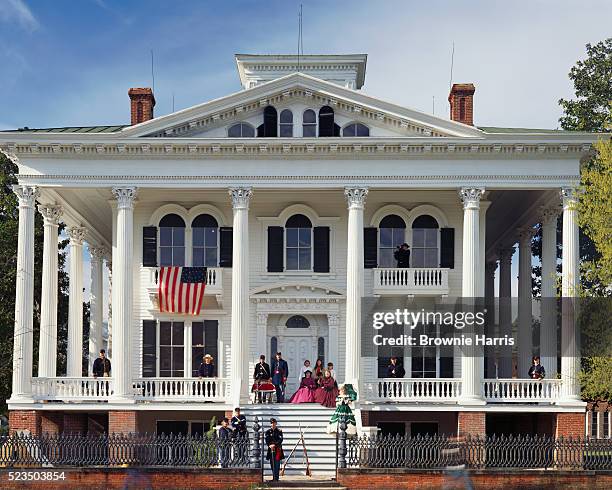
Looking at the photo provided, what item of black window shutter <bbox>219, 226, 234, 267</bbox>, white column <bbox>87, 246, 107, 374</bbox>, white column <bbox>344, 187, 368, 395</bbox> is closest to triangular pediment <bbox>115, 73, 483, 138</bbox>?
white column <bbox>344, 187, 368, 395</bbox>

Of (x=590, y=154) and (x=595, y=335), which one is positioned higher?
(x=590, y=154)

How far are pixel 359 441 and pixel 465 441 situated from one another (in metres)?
3.16

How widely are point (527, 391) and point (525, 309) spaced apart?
727 centimetres

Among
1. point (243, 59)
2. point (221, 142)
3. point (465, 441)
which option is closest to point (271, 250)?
point (221, 142)

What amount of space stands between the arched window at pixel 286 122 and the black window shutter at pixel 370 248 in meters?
5.15

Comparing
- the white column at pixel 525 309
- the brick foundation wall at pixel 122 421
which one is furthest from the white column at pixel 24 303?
the white column at pixel 525 309

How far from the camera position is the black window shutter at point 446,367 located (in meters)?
40.9

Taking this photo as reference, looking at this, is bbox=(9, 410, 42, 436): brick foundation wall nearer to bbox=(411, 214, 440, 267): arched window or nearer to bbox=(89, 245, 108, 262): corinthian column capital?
bbox=(89, 245, 108, 262): corinthian column capital

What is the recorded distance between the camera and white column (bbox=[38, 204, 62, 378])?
131ft

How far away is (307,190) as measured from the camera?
A: 39719 millimetres

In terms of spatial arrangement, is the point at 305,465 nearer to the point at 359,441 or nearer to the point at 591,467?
the point at 359,441

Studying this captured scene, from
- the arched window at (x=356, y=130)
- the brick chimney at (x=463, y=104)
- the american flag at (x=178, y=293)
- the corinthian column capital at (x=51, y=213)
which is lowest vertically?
the american flag at (x=178, y=293)

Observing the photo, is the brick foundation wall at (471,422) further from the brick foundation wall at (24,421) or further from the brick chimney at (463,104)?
the brick foundation wall at (24,421)

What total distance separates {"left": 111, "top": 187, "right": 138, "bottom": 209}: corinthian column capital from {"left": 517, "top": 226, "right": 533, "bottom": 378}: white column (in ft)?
54.3
